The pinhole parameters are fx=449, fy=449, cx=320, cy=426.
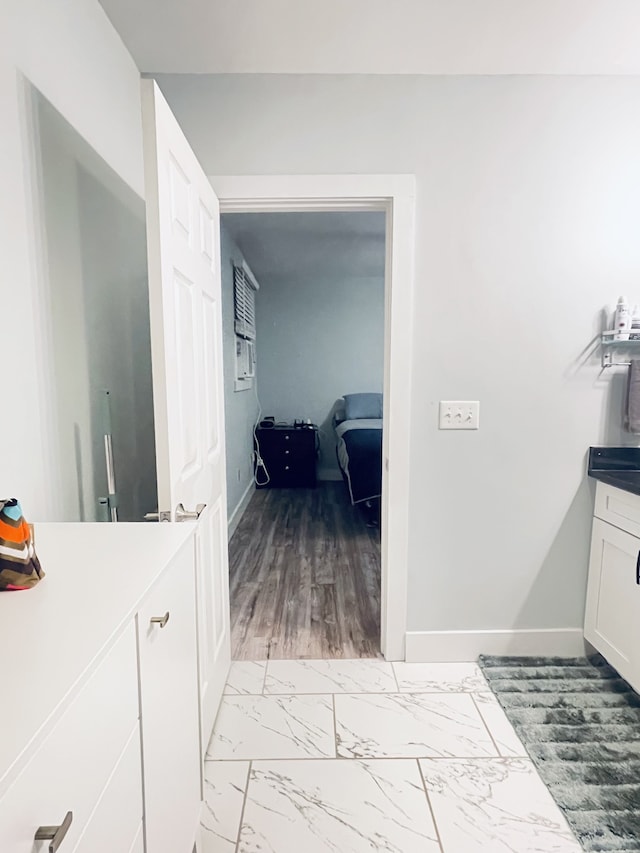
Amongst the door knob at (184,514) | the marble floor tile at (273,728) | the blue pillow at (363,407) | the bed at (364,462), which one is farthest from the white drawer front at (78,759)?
the blue pillow at (363,407)

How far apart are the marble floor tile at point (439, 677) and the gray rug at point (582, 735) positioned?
6cm

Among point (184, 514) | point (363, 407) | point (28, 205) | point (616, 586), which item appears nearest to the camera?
point (28, 205)

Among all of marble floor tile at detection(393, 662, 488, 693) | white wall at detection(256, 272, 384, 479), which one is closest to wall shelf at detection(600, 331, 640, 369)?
marble floor tile at detection(393, 662, 488, 693)

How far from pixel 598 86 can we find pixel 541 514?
168cm

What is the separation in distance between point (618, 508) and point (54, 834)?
190cm

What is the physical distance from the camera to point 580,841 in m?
1.19

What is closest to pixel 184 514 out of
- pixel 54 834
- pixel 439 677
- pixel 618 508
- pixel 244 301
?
pixel 54 834

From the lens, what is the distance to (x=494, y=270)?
5.85 ft

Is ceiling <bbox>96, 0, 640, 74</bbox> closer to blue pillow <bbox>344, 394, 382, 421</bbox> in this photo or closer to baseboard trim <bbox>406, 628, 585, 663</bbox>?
baseboard trim <bbox>406, 628, 585, 663</bbox>

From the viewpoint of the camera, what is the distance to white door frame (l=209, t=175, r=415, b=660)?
173 cm

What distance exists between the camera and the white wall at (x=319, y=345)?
5246 mm

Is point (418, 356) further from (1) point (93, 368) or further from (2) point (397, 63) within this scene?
(1) point (93, 368)

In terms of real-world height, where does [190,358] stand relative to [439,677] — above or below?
above

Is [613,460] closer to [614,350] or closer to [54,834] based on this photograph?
[614,350]
